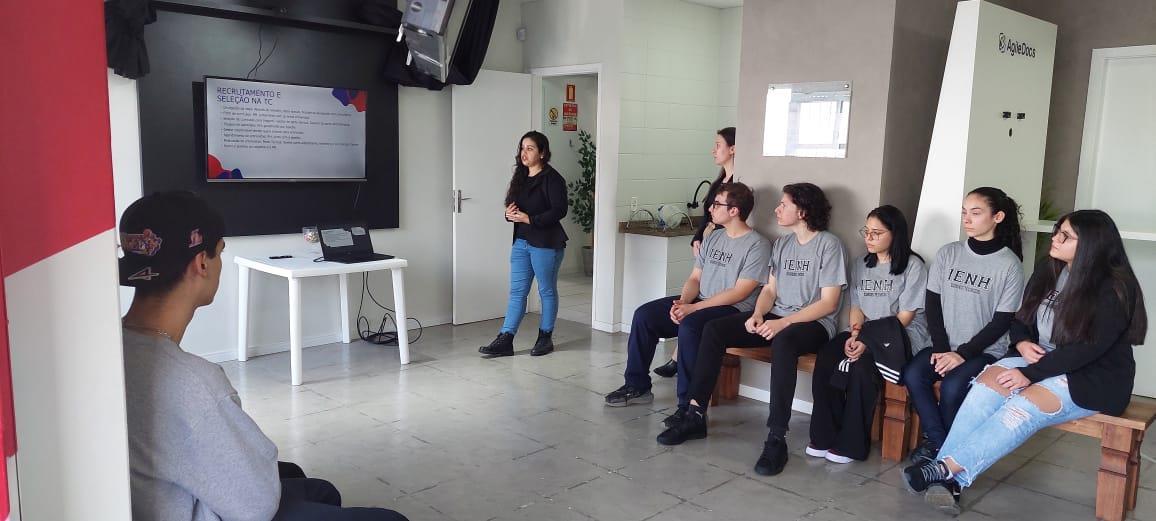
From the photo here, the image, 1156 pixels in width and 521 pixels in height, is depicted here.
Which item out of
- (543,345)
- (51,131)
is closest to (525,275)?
(543,345)

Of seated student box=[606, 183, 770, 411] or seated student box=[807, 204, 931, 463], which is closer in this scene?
seated student box=[807, 204, 931, 463]

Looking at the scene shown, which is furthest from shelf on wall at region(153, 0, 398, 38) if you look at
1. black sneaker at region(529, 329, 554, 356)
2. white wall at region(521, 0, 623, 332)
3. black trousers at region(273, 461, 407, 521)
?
black trousers at region(273, 461, 407, 521)

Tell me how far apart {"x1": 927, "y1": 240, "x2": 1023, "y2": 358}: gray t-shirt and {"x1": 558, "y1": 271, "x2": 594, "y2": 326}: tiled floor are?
3403 millimetres

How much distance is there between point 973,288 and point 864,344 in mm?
512

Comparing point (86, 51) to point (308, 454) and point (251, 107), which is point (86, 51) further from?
point (251, 107)

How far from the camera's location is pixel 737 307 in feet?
14.6

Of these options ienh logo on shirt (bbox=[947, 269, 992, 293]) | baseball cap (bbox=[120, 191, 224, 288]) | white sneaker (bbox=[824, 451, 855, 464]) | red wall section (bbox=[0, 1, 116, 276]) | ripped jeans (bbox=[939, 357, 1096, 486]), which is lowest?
white sneaker (bbox=[824, 451, 855, 464])

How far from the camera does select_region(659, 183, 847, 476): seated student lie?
4.00m

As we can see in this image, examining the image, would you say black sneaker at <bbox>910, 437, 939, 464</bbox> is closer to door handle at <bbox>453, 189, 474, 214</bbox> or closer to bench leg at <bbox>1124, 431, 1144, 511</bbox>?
bench leg at <bbox>1124, 431, 1144, 511</bbox>

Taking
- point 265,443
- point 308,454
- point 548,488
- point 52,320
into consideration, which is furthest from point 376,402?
point 52,320

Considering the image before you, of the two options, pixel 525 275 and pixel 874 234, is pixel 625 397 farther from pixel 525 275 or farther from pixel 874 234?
pixel 874 234

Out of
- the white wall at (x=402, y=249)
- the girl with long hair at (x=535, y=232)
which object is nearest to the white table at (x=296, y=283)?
the white wall at (x=402, y=249)

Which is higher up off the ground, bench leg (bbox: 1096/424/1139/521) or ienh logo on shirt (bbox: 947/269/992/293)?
ienh logo on shirt (bbox: 947/269/992/293)

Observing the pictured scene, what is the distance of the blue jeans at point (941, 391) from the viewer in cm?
357
